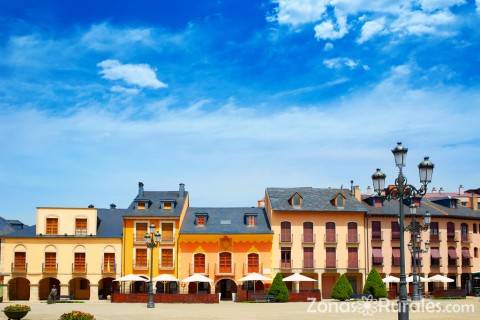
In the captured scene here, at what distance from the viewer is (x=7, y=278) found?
5678 cm

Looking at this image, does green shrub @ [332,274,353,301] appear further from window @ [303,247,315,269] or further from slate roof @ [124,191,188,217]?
slate roof @ [124,191,188,217]

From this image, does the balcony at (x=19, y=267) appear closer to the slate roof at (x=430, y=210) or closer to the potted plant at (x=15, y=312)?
the potted plant at (x=15, y=312)

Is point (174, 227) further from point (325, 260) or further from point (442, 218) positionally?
point (442, 218)

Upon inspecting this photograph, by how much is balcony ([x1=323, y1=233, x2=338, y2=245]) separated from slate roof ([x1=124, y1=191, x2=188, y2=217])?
45.7ft

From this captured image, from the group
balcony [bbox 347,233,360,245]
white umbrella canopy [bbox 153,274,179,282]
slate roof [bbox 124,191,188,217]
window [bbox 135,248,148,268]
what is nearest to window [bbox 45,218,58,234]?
slate roof [bbox 124,191,188,217]

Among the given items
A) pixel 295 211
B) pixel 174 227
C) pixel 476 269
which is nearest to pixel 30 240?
pixel 174 227

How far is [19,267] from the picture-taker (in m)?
57.1

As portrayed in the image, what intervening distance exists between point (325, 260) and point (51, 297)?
24.8 m

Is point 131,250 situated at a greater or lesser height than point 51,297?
greater

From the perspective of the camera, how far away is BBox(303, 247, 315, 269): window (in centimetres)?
5872

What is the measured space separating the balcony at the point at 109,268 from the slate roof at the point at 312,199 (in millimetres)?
15701

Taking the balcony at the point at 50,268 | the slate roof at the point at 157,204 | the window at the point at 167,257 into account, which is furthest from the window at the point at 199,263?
the balcony at the point at 50,268

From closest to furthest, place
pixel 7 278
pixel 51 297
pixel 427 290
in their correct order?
pixel 51 297 → pixel 7 278 → pixel 427 290

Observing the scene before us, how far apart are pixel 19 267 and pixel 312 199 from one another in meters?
28.1
